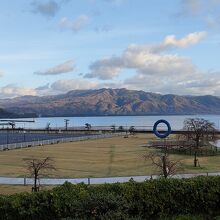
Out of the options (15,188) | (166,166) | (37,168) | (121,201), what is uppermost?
(121,201)

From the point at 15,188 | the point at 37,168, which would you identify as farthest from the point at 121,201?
the point at 15,188

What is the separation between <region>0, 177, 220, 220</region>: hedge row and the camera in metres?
11.7

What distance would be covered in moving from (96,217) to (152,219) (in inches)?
115

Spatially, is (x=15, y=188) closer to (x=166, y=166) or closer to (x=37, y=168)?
(x=37, y=168)

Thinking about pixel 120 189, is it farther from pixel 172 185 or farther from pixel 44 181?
pixel 44 181

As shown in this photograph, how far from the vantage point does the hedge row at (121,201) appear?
1166 cm

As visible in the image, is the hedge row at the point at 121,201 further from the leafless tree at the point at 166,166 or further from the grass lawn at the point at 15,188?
the grass lawn at the point at 15,188

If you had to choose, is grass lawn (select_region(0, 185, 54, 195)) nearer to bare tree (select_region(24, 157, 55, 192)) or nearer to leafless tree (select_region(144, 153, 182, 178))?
bare tree (select_region(24, 157, 55, 192))

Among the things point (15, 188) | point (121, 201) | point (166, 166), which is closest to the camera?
point (121, 201)

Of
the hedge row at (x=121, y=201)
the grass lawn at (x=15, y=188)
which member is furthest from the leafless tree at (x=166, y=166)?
the hedge row at (x=121, y=201)

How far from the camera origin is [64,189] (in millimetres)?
12867

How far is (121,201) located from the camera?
12039mm

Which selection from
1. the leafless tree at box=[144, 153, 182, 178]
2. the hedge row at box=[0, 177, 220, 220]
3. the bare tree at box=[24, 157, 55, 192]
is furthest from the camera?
the bare tree at box=[24, 157, 55, 192]

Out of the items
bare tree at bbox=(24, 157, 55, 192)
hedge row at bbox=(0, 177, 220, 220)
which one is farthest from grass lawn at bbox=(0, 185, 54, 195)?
hedge row at bbox=(0, 177, 220, 220)
